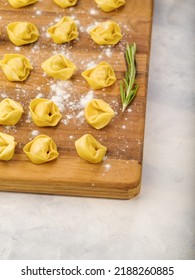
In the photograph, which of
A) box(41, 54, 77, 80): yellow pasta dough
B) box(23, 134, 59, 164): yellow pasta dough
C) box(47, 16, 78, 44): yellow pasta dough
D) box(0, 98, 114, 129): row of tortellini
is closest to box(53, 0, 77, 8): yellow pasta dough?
box(47, 16, 78, 44): yellow pasta dough

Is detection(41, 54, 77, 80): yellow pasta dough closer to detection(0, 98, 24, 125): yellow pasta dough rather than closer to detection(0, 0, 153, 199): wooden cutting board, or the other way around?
detection(0, 0, 153, 199): wooden cutting board

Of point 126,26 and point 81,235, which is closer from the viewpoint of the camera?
point 81,235

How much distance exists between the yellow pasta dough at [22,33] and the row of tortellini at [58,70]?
0.10 metres

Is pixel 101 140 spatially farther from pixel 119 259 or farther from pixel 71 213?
pixel 119 259

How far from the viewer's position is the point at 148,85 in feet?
8.76

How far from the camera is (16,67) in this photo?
2479 millimetres

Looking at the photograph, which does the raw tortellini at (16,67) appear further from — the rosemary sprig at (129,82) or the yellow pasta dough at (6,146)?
the rosemary sprig at (129,82)

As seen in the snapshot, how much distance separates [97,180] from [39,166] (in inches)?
9.4

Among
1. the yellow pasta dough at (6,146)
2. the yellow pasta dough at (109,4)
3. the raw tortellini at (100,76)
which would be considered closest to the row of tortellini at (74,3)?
the yellow pasta dough at (109,4)

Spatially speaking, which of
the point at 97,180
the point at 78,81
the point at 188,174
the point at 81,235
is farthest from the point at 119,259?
the point at 78,81

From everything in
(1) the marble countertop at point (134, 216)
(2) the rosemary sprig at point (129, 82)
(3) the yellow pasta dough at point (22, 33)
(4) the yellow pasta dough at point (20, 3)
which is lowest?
(1) the marble countertop at point (134, 216)

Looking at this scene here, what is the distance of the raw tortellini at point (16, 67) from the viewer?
248 cm

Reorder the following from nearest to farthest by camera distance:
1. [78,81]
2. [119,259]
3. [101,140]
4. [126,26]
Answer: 1. [119,259]
2. [101,140]
3. [78,81]
4. [126,26]

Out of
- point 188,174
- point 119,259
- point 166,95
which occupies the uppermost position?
point 166,95
